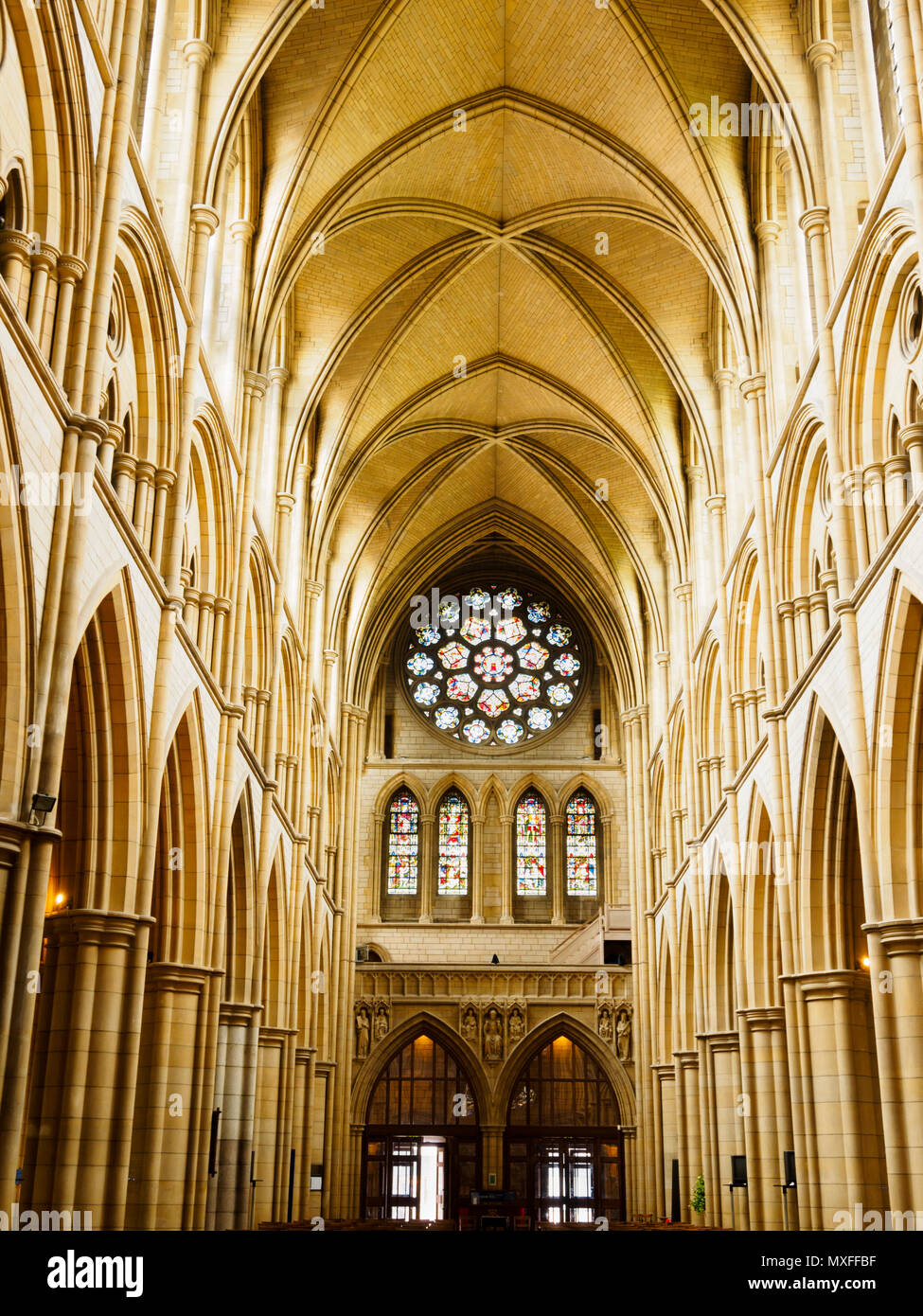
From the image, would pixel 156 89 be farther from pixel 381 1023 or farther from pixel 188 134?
pixel 381 1023

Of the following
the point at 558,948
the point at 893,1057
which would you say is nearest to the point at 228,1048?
the point at 893,1057

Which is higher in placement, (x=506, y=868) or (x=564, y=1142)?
(x=506, y=868)

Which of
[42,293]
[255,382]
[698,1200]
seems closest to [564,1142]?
[698,1200]

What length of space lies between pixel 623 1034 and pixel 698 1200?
875 cm

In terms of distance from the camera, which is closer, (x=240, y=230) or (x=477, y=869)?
(x=240, y=230)

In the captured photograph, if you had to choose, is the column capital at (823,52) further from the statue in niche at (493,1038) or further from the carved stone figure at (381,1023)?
the carved stone figure at (381,1023)

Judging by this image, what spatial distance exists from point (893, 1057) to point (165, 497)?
9.12 metres

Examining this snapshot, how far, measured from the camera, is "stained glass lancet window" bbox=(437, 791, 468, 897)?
3559cm

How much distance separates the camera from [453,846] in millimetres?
36031

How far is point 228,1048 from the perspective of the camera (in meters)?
19.4

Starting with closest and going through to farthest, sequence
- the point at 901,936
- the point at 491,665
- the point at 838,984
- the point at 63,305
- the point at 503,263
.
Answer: the point at 63,305 < the point at 901,936 < the point at 838,984 < the point at 503,263 < the point at 491,665

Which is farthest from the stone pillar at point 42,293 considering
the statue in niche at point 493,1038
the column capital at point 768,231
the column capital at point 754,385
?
the statue in niche at point 493,1038

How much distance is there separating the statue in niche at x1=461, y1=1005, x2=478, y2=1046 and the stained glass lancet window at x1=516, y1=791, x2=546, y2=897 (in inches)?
152
